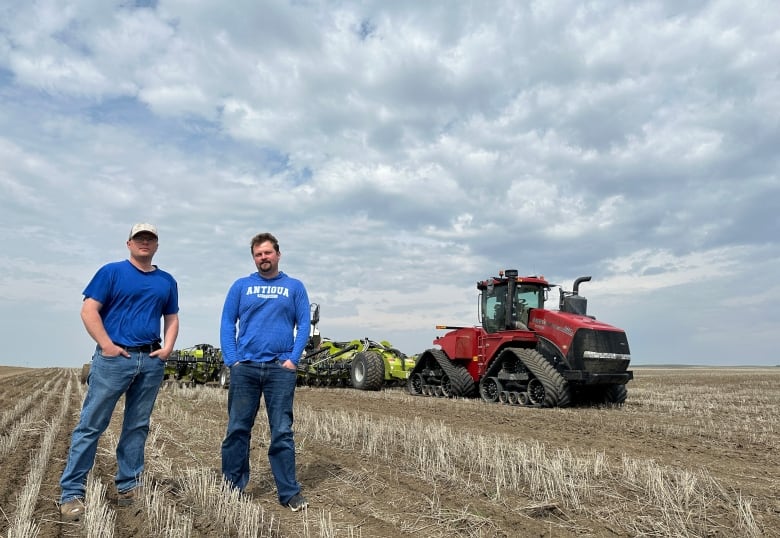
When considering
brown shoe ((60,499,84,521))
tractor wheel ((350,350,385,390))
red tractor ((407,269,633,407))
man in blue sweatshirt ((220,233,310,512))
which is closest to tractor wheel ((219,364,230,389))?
tractor wheel ((350,350,385,390))

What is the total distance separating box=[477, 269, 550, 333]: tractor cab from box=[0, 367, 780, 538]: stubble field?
3567 millimetres

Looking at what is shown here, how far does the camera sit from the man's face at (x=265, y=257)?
13.3 ft

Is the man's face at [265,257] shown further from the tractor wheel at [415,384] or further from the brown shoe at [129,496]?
the tractor wheel at [415,384]

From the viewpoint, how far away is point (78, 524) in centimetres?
334

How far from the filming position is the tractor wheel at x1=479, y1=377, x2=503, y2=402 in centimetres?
1180

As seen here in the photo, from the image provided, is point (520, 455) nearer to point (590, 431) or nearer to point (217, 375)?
point (590, 431)

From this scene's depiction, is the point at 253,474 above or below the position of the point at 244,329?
below

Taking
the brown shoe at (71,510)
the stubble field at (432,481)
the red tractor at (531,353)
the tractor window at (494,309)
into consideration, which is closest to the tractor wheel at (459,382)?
the red tractor at (531,353)

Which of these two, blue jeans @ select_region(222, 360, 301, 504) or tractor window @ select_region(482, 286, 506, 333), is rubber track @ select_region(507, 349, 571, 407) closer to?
tractor window @ select_region(482, 286, 506, 333)

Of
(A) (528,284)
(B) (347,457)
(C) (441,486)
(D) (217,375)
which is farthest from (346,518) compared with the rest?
(D) (217,375)

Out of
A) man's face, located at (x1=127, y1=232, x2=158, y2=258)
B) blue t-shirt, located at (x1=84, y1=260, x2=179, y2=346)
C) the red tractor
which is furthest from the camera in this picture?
the red tractor

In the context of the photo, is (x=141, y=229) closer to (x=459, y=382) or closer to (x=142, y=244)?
(x=142, y=244)

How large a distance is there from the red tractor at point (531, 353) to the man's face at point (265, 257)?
7.52m

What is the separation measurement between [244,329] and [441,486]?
1.97 meters
